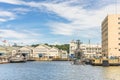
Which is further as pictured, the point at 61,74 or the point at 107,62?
the point at 107,62

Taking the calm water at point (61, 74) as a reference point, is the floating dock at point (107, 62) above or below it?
above

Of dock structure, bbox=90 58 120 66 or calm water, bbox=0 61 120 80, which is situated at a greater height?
dock structure, bbox=90 58 120 66

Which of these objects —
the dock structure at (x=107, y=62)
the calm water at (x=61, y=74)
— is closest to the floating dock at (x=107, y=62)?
the dock structure at (x=107, y=62)

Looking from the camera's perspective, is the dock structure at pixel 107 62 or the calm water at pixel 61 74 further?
the dock structure at pixel 107 62

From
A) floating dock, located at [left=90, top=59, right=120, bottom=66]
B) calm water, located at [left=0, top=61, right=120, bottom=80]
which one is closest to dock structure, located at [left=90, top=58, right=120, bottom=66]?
floating dock, located at [left=90, top=59, right=120, bottom=66]

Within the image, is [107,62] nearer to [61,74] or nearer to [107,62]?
[107,62]

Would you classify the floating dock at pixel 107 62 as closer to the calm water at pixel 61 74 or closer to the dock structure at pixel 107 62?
the dock structure at pixel 107 62

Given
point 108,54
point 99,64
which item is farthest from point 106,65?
point 108,54

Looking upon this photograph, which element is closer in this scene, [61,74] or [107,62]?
[61,74]

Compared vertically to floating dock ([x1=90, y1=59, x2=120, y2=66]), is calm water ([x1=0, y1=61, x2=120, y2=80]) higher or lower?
lower

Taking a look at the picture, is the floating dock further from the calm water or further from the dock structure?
the calm water

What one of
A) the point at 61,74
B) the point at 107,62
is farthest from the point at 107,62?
the point at 61,74

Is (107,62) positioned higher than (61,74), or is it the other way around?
(107,62)

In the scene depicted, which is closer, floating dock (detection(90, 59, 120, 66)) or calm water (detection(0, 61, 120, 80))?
calm water (detection(0, 61, 120, 80))
